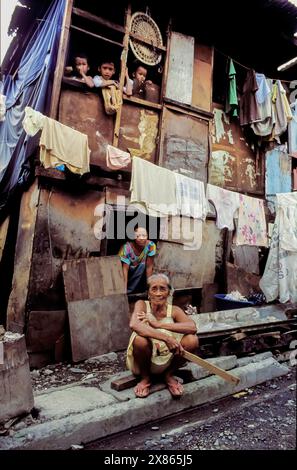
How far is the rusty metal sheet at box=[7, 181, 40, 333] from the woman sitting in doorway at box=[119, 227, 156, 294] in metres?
1.69

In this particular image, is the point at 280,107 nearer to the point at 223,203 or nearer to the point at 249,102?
the point at 249,102

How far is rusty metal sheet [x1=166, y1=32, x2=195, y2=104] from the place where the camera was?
726 centimetres

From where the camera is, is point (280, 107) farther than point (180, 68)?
Yes

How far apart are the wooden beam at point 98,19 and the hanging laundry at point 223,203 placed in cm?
366

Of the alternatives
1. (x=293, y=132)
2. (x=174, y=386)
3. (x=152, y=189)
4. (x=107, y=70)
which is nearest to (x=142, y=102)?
(x=107, y=70)

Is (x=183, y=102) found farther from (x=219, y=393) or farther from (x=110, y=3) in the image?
(x=219, y=393)

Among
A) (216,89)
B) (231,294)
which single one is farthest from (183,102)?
(231,294)

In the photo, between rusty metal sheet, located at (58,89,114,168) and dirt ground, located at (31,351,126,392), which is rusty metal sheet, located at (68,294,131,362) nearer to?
dirt ground, located at (31,351,126,392)

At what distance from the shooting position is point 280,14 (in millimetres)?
7629

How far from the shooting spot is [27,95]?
7.14 meters

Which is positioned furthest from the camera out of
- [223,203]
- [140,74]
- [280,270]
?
[280,270]

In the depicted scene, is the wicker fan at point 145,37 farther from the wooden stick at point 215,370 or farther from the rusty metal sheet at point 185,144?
the wooden stick at point 215,370

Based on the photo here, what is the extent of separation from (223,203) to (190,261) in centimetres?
149
